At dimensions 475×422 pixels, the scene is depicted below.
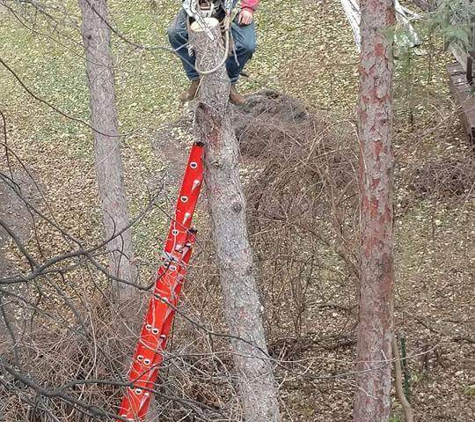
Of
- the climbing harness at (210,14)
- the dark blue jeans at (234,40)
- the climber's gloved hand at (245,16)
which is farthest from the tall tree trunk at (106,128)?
the climbing harness at (210,14)

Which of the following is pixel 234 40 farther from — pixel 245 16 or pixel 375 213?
pixel 375 213

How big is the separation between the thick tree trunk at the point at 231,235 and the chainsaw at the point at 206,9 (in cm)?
7

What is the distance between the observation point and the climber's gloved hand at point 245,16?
7.45m

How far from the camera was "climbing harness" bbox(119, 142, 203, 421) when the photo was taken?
269 inches

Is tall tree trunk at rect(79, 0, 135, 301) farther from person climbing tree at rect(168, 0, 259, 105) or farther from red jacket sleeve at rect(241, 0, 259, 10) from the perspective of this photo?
red jacket sleeve at rect(241, 0, 259, 10)

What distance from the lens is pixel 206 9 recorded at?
6.54 metres

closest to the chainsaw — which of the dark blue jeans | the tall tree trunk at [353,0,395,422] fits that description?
the dark blue jeans

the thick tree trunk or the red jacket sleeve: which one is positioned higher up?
the red jacket sleeve

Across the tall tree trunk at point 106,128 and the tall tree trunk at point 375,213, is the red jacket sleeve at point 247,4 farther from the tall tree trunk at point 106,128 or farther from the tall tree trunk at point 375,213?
the tall tree trunk at point 106,128

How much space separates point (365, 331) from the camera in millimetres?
7945

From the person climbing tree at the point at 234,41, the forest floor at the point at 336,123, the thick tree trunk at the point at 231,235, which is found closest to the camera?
the thick tree trunk at the point at 231,235

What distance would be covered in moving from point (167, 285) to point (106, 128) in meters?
2.88

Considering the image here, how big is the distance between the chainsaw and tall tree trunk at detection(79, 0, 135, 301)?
8.54 ft

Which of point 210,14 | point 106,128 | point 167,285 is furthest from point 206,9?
point 106,128
